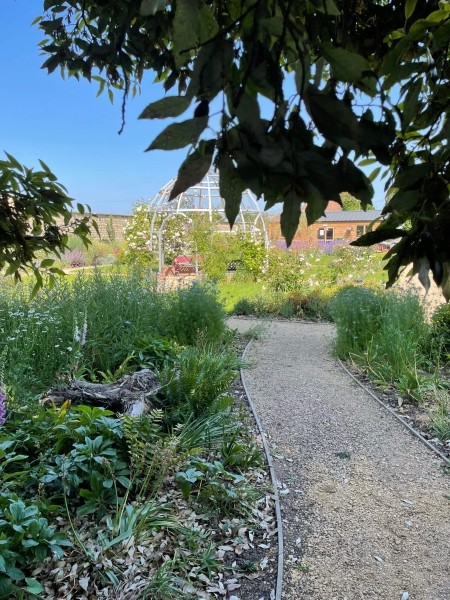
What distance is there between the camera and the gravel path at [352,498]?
5.35 feet

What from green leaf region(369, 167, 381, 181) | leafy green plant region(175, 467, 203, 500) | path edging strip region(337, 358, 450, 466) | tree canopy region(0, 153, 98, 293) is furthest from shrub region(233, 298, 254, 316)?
green leaf region(369, 167, 381, 181)

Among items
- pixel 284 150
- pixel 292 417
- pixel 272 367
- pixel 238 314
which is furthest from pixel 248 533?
pixel 238 314

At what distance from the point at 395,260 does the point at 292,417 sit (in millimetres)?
2867

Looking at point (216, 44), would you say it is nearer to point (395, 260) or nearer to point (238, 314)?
point (395, 260)

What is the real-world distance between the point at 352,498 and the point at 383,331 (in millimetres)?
2629

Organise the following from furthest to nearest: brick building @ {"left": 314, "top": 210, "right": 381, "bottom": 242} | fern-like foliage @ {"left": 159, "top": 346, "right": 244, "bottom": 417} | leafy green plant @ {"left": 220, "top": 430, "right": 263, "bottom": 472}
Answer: brick building @ {"left": 314, "top": 210, "right": 381, "bottom": 242} → fern-like foliage @ {"left": 159, "top": 346, "right": 244, "bottom": 417} → leafy green plant @ {"left": 220, "top": 430, "right": 263, "bottom": 472}

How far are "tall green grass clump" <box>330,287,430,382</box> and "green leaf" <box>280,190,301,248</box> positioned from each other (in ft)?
12.6

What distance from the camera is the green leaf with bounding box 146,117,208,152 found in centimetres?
34

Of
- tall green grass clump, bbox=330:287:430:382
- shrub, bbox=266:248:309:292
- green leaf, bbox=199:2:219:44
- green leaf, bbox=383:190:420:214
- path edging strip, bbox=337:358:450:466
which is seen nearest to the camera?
green leaf, bbox=199:2:219:44

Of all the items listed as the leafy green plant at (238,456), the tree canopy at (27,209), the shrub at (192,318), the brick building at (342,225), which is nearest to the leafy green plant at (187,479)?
the leafy green plant at (238,456)

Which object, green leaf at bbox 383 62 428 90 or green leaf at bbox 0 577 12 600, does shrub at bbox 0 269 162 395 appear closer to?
green leaf at bbox 0 577 12 600

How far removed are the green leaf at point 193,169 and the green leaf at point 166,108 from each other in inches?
1.5

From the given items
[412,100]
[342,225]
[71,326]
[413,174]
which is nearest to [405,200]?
[413,174]

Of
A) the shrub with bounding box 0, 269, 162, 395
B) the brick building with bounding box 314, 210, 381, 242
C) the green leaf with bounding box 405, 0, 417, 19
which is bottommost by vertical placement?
the shrub with bounding box 0, 269, 162, 395
